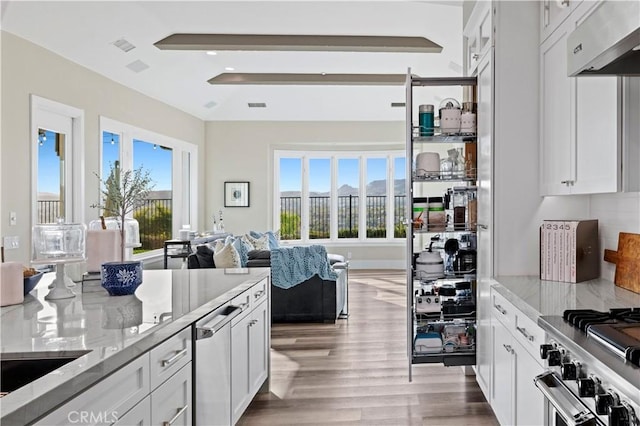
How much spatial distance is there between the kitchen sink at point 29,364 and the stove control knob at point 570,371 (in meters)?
1.44

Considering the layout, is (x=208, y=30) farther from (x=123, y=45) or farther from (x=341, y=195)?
(x=341, y=195)

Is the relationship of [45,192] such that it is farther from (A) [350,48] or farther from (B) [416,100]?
(B) [416,100]

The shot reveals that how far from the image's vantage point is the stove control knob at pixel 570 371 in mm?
1462

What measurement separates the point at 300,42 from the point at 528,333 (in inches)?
197

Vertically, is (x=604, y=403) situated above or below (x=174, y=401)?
above

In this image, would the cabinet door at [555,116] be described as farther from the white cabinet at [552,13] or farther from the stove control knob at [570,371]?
the stove control knob at [570,371]

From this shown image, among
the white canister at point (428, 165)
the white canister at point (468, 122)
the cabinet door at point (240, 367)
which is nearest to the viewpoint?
the cabinet door at point (240, 367)

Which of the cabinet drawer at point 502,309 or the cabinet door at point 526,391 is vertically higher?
the cabinet drawer at point 502,309

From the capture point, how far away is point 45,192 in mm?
4973

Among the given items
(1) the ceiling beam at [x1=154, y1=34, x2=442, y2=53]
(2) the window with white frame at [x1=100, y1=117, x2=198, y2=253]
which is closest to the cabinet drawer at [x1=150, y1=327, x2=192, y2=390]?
(2) the window with white frame at [x1=100, y1=117, x2=198, y2=253]

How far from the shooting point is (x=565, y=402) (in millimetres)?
1503

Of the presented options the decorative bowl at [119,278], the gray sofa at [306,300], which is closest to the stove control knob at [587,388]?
the decorative bowl at [119,278]

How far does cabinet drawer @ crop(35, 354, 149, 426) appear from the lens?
1112 mm

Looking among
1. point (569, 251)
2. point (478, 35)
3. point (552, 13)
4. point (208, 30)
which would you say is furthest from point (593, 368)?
point (208, 30)
